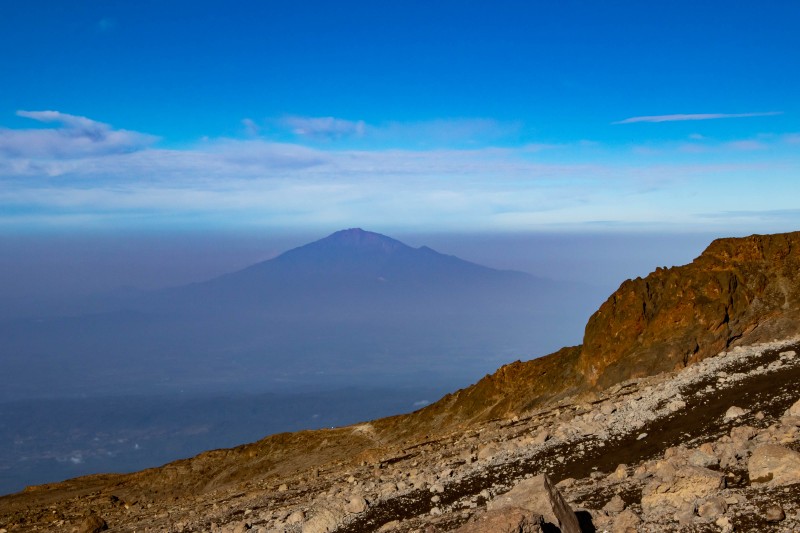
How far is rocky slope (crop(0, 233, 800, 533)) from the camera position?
14.6 m

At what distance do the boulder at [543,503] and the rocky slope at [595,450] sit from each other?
0.15ft

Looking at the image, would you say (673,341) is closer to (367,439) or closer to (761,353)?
(761,353)

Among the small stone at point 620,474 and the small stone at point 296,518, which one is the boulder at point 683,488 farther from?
the small stone at point 296,518

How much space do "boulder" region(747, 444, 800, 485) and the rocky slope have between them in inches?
1.4

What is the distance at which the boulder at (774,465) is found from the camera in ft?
46.7

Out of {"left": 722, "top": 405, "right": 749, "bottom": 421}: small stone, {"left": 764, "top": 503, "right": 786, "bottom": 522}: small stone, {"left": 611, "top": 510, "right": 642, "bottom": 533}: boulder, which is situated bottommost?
{"left": 722, "top": 405, "right": 749, "bottom": 421}: small stone

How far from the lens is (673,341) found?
4578 centimetres

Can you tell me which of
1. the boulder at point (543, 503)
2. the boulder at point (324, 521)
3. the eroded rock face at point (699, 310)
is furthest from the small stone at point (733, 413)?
the eroded rock face at point (699, 310)

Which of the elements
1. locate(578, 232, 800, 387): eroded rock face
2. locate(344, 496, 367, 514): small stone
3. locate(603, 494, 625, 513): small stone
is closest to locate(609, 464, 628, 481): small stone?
locate(603, 494, 625, 513): small stone

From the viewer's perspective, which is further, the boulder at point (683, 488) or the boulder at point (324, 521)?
the boulder at point (324, 521)

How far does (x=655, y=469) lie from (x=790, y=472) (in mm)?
3795

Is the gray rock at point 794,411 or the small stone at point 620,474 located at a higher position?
the gray rock at point 794,411

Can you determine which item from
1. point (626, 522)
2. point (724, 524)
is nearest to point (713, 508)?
point (724, 524)

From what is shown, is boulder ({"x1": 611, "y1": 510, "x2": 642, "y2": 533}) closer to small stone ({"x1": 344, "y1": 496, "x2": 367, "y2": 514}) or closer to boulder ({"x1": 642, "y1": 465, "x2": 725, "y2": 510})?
boulder ({"x1": 642, "y1": 465, "x2": 725, "y2": 510})
